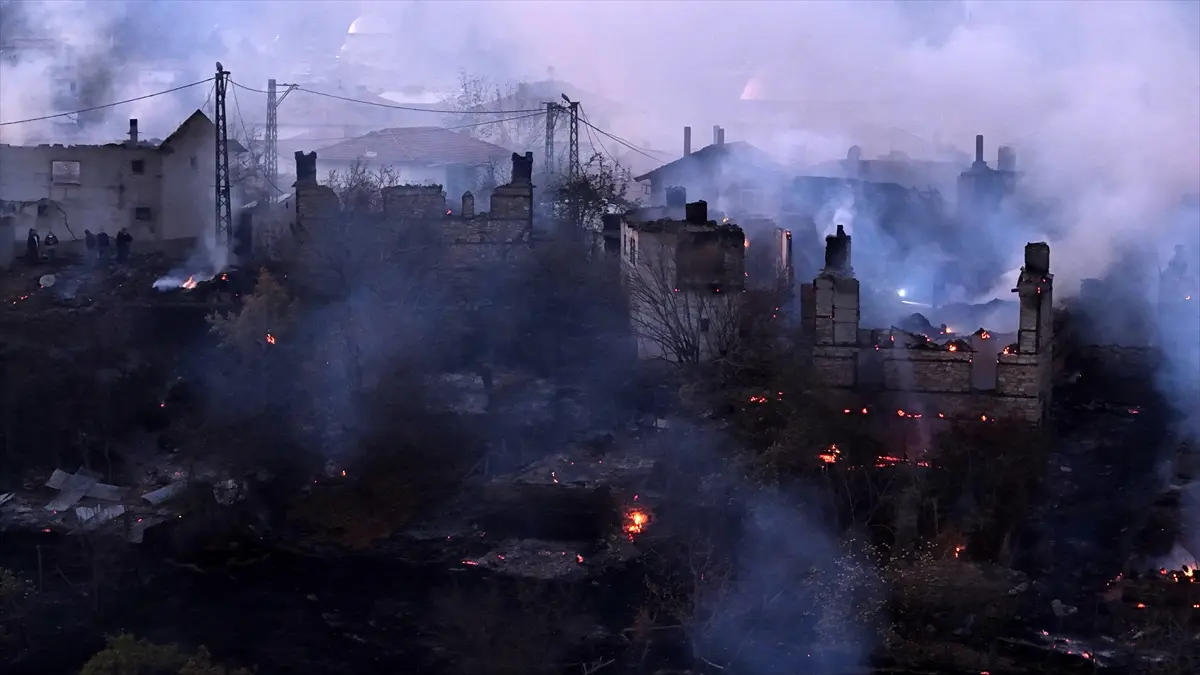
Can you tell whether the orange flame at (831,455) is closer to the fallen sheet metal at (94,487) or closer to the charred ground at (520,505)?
the charred ground at (520,505)

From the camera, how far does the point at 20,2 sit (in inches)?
1742

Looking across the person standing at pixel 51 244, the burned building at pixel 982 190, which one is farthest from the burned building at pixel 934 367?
the person standing at pixel 51 244

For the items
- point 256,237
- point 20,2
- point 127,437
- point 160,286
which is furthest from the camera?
point 20,2

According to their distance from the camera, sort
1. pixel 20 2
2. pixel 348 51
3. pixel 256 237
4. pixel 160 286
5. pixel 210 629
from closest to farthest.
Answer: pixel 210 629
pixel 160 286
pixel 256 237
pixel 20 2
pixel 348 51

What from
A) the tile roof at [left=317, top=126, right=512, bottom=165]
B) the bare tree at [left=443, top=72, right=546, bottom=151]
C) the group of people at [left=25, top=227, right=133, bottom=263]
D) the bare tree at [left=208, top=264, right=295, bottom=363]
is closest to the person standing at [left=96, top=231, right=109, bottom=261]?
the group of people at [left=25, top=227, right=133, bottom=263]

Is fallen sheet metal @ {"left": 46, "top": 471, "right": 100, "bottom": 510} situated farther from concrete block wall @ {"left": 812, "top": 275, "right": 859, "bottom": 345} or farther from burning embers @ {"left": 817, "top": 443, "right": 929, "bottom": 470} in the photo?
concrete block wall @ {"left": 812, "top": 275, "right": 859, "bottom": 345}

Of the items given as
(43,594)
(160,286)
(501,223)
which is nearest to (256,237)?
(160,286)

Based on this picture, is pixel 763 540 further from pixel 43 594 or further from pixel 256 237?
pixel 256 237

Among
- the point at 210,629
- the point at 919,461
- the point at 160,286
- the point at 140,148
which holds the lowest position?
the point at 210,629

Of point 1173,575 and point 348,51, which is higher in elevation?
point 348,51

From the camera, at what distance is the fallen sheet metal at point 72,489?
18719 millimetres

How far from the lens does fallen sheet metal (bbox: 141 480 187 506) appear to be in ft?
61.0

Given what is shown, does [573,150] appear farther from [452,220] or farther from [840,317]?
[840,317]

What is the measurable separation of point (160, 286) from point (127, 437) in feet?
18.4
